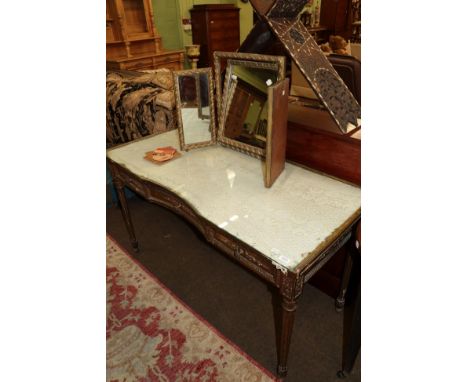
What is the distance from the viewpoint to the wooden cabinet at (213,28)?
614 centimetres

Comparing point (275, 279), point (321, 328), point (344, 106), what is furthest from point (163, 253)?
point (344, 106)

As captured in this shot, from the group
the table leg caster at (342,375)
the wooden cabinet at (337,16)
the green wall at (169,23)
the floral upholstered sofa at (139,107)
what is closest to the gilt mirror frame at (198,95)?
the floral upholstered sofa at (139,107)

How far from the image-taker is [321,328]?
1.79 m

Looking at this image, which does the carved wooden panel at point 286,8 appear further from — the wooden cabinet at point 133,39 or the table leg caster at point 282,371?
the wooden cabinet at point 133,39

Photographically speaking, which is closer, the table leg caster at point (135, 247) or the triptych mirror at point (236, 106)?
the triptych mirror at point (236, 106)

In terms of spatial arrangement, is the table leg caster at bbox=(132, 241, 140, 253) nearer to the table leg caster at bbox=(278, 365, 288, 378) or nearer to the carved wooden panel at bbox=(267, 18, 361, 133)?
the table leg caster at bbox=(278, 365, 288, 378)

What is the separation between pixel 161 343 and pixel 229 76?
60.5 inches

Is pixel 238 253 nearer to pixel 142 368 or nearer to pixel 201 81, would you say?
pixel 142 368

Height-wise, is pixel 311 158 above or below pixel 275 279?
above

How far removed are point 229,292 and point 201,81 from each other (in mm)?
1320

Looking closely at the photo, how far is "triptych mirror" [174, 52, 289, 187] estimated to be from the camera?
150 centimetres

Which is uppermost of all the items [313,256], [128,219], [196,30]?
[196,30]

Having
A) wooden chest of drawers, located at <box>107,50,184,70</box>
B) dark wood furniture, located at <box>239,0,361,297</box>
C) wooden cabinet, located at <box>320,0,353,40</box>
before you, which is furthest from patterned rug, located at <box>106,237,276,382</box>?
wooden cabinet, located at <box>320,0,353,40</box>

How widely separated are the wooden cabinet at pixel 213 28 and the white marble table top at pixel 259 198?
5247mm
